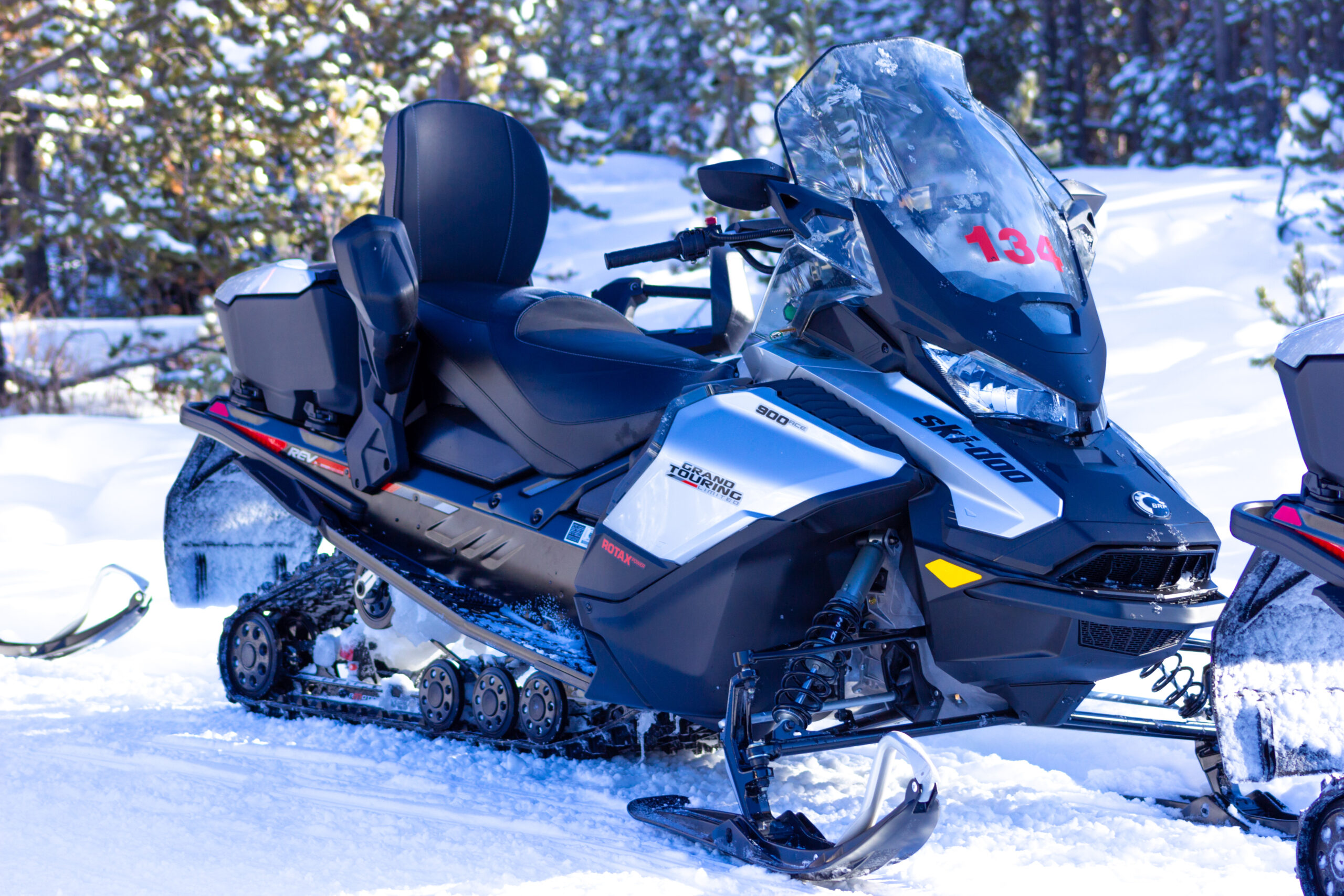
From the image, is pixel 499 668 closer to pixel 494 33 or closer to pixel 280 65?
pixel 280 65

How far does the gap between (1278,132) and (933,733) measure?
17.6 m

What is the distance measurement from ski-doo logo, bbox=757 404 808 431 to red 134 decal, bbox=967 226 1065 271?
0.48 metres

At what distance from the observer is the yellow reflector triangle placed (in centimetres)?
214

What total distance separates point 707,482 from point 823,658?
1.37 ft

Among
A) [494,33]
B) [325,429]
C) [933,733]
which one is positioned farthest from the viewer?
[494,33]

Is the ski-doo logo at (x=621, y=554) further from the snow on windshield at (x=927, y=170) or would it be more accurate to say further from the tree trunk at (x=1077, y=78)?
the tree trunk at (x=1077, y=78)

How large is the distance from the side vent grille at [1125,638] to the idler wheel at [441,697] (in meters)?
1.66

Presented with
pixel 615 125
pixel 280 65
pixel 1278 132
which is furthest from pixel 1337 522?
pixel 615 125

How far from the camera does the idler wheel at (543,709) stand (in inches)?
115

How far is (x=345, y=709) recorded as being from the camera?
335 cm

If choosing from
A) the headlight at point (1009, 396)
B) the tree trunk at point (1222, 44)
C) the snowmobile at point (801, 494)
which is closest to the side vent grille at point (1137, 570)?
the snowmobile at point (801, 494)

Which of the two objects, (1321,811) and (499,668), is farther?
(499,668)

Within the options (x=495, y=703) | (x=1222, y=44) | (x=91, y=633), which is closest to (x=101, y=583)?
(x=91, y=633)

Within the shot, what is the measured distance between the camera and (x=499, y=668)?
10.0ft
